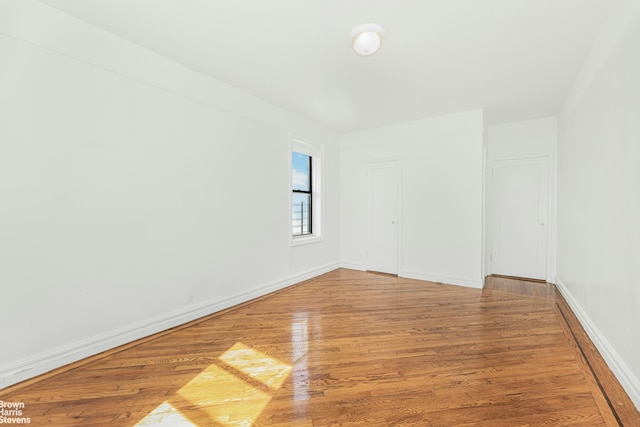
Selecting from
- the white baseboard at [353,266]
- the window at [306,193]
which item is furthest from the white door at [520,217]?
the window at [306,193]

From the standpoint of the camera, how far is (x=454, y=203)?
4.19m

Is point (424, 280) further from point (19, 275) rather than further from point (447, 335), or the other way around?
point (19, 275)

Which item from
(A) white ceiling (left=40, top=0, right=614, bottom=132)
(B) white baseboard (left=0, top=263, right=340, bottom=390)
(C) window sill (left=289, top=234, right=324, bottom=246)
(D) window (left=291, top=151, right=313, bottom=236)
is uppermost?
(A) white ceiling (left=40, top=0, right=614, bottom=132)

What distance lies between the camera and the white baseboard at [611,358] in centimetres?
169

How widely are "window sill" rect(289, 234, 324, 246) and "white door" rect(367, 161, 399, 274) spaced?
101cm

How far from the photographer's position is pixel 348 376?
6.37 feet

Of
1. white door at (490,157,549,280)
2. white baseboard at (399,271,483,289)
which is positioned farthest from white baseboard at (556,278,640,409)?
white door at (490,157,549,280)

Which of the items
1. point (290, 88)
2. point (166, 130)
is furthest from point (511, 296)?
point (166, 130)

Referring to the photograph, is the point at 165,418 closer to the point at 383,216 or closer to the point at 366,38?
the point at 366,38

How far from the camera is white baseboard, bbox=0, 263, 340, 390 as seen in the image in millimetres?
1862

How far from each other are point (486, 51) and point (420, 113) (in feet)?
5.36

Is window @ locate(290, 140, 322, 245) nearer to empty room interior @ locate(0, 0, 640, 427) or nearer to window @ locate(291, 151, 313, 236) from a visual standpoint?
window @ locate(291, 151, 313, 236)

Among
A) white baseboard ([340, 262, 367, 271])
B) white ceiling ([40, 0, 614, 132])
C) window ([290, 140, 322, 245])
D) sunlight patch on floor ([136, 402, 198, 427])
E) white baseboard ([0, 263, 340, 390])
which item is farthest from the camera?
white baseboard ([340, 262, 367, 271])

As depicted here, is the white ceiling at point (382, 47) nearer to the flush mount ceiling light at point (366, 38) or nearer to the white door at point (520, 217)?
the flush mount ceiling light at point (366, 38)
